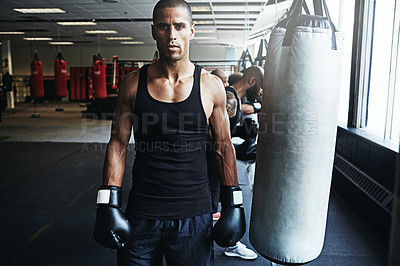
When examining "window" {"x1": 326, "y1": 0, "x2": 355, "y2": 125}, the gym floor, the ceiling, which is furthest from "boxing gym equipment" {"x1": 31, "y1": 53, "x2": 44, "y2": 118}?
"window" {"x1": 326, "y1": 0, "x2": 355, "y2": 125}

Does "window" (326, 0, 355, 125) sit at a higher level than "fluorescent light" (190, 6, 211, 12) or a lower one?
lower

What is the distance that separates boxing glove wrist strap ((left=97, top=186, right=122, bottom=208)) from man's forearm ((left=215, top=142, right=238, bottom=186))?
0.47 m

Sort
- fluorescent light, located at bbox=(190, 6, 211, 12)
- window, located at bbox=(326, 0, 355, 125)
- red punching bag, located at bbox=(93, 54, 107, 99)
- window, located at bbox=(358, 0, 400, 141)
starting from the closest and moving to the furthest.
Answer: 1. window, located at bbox=(358, 0, 400, 141)
2. window, located at bbox=(326, 0, 355, 125)
3. fluorescent light, located at bbox=(190, 6, 211, 12)
4. red punching bag, located at bbox=(93, 54, 107, 99)

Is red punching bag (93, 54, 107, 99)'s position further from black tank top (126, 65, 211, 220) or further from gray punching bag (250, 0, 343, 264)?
gray punching bag (250, 0, 343, 264)

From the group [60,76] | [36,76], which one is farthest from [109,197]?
[36,76]

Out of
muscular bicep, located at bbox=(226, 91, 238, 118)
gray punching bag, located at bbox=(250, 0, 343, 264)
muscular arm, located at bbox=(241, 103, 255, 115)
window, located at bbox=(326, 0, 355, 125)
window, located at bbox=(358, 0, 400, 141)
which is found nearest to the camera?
gray punching bag, located at bbox=(250, 0, 343, 264)

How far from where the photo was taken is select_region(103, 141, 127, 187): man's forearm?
1496 mm

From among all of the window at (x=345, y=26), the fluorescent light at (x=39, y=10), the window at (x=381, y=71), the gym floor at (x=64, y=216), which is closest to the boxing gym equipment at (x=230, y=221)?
the gym floor at (x=64, y=216)

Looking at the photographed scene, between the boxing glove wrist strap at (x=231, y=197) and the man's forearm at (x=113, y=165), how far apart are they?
1.52 feet

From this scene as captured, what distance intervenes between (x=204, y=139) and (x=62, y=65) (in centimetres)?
1090

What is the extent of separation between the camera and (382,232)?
3029mm

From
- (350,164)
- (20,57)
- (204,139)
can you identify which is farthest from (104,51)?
(204,139)

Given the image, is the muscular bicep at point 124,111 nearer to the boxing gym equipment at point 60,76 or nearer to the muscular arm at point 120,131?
the muscular arm at point 120,131

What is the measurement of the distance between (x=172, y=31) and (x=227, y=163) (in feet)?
2.03
